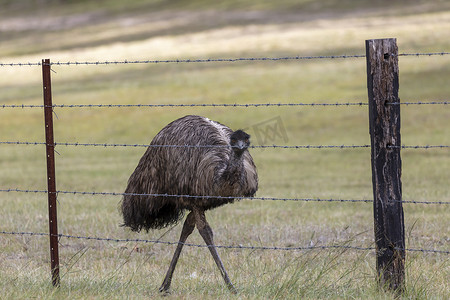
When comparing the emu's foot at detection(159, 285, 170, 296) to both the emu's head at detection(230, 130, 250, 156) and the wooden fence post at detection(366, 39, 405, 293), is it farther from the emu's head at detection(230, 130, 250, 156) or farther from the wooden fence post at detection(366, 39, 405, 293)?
the wooden fence post at detection(366, 39, 405, 293)

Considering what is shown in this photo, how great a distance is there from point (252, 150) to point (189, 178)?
14.9 meters

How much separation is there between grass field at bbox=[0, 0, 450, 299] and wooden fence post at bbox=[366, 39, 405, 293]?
0.46 m

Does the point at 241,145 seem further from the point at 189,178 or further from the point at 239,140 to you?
the point at 189,178

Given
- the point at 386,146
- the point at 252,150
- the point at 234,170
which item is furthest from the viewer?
the point at 252,150

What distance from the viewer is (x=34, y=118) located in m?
30.0

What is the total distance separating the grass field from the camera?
7676mm

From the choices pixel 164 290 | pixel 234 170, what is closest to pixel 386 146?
pixel 234 170

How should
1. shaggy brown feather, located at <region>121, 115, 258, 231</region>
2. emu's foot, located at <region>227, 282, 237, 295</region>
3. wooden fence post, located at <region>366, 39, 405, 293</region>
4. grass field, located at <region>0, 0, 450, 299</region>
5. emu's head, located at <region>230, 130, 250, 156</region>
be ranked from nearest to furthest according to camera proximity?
1. wooden fence post, located at <region>366, 39, 405, 293</region>
2. emu's head, located at <region>230, 130, 250, 156</region>
3. emu's foot, located at <region>227, 282, 237, 295</region>
4. shaggy brown feather, located at <region>121, 115, 258, 231</region>
5. grass field, located at <region>0, 0, 450, 299</region>

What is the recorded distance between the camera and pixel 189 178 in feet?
24.3

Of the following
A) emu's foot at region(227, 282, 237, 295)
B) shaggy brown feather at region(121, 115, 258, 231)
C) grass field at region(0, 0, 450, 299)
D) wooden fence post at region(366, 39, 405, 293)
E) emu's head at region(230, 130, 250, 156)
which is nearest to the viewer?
wooden fence post at region(366, 39, 405, 293)

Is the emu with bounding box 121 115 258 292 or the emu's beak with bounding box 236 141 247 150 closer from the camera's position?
the emu's beak with bounding box 236 141 247 150

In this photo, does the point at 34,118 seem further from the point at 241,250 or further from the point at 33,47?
the point at 33,47

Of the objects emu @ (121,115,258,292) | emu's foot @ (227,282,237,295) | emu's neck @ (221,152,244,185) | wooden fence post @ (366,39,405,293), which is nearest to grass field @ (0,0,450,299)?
emu's foot @ (227,282,237,295)

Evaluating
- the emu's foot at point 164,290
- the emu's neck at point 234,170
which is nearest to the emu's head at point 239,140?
the emu's neck at point 234,170
